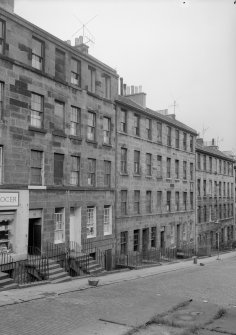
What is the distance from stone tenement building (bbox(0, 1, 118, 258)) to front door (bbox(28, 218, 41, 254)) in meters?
0.06

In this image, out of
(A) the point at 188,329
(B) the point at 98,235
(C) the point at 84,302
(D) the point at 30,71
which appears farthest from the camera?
(B) the point at 98,235

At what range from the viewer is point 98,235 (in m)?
28.1

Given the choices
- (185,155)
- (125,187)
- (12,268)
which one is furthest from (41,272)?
(185,155)

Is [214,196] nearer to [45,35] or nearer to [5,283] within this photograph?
[45,35]

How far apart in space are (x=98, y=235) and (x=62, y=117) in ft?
27.8

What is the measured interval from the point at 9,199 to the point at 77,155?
665cm

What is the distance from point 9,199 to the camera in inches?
824

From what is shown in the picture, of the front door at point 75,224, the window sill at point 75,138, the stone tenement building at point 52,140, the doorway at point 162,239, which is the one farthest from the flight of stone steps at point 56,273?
the doorway at point 162,239

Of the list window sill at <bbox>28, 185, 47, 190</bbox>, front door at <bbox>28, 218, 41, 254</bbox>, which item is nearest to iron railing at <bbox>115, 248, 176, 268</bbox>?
front door at <bbox>28, 218, 41, 254</bbox>

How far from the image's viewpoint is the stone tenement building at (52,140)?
2131 centimetres

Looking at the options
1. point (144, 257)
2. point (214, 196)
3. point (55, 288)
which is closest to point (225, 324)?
point (55, 288)

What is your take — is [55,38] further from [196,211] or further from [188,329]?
[196,211]

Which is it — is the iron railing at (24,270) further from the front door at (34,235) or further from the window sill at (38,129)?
the window sill at (38,129)

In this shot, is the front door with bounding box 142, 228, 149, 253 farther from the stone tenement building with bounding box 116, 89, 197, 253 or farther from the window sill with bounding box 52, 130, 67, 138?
the window sill with bounding box 52, 130, 67, 138
